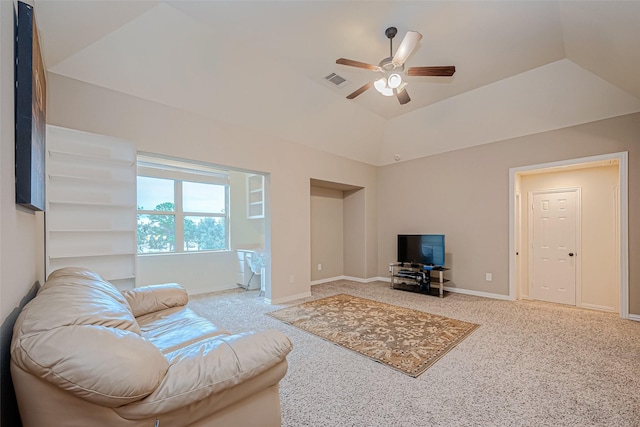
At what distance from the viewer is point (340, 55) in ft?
11.3

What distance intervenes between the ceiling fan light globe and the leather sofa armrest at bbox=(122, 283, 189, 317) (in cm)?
299

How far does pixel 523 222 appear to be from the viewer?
5082mm

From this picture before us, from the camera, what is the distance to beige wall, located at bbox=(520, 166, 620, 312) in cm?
428

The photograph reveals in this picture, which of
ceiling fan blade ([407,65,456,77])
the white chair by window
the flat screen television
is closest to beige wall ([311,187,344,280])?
the white chair by window

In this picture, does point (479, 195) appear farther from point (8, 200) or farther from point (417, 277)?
point (8, 200)

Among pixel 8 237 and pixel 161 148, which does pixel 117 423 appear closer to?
pixel 8 237

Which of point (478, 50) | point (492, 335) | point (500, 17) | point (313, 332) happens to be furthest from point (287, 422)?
point (478, 50)

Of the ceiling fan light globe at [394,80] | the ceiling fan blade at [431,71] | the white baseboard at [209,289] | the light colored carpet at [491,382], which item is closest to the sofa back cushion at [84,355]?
the light colored carpet at [491,382]

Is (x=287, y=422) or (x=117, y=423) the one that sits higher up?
(x=117, y=423)

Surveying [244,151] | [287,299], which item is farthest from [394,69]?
[287,299]

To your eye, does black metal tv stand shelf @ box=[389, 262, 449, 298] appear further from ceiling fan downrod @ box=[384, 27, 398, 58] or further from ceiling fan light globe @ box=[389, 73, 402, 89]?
ceiling fan downrod @ box=[384, 27, 398, 58]

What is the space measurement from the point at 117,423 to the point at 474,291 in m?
5.43

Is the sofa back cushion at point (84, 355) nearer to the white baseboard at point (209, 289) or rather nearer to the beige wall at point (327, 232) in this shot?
the white baseboard at point (209, 289)

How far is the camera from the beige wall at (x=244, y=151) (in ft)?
9.36
